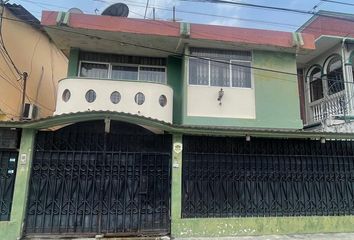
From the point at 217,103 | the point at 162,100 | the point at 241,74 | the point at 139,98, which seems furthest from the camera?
the point at 241,74

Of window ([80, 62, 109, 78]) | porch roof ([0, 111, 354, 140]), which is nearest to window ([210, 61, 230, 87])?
porch roof ([0, 111, 354, 140])

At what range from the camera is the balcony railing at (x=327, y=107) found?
36.6ft

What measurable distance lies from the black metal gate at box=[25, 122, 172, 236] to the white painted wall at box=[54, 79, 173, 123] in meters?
1.82

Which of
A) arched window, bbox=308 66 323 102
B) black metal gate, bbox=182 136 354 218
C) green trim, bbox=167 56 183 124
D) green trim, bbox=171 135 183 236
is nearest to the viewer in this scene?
green trim, bbox=171 135 183 236

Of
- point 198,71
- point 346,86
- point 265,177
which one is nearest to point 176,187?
point 265,177

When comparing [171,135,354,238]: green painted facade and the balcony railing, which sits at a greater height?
the balcony railing

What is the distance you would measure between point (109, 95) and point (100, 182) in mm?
3099

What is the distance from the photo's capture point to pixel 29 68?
13.0 metres

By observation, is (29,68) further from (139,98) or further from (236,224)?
(236,224)

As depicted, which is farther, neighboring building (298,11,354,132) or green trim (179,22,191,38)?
neighboring building (298,11,354,132)

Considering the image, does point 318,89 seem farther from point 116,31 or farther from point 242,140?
point 116,31

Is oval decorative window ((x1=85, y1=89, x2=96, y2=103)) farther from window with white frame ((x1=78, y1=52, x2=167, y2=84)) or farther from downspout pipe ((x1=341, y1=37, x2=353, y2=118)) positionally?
downspout pipe ((x1=341, y1=37, x2=353, y2=118))

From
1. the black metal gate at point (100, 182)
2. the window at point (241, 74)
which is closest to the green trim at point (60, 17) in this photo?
the black metal gate at point (100, 182)

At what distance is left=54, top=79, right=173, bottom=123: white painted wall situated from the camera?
30.1 feet
